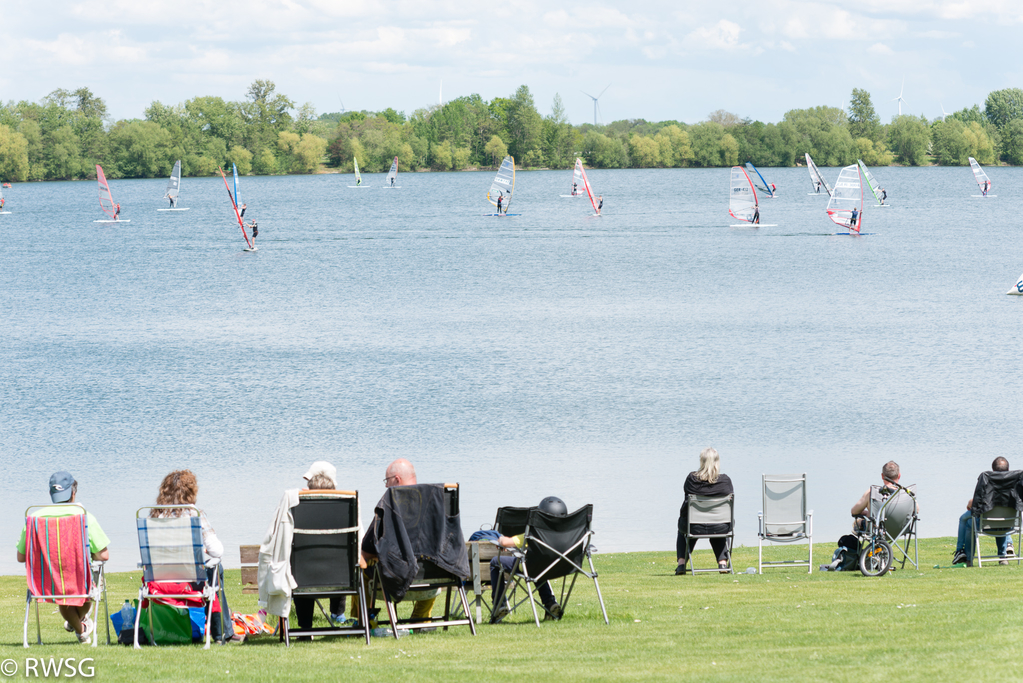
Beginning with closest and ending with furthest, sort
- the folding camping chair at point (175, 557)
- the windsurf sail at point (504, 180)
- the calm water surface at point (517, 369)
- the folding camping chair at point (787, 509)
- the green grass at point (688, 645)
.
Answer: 1. the green grass at point (688, 645)
2. the folding camping chair at point (175, 557)
3. the folding camping chair at point (787, 509)
4. the calm water surface at point (517, 369)
5. the windsurf sail at point (504, 180)

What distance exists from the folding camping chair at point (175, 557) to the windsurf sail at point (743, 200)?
188 ft

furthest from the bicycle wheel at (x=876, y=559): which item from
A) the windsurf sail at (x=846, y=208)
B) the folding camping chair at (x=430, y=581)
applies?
the windsurf sail at (x=846, y=208)

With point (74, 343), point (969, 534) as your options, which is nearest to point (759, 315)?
point (74, 343)

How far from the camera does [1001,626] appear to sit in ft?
20.0

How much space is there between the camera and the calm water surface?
16.5 metres

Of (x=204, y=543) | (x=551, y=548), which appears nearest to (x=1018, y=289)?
(x=551, y=548)

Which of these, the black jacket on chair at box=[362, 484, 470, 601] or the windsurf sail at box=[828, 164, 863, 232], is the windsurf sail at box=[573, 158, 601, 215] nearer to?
the windsurf sail at box=[828, 164, 863, 232]

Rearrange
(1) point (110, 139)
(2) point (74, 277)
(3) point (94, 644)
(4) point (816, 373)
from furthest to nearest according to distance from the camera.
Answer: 1. (1) point (110, 139)
2. (2) point (74, 277)
3. (4) point (816, 373)
4. (3) point (94, 644)

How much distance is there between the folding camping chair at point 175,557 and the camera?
645cm

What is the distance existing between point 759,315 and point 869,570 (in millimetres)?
28120

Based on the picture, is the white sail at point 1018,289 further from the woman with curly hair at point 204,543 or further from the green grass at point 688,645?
the woman with curly hair at point 204,543

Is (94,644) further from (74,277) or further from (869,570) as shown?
(74,277)

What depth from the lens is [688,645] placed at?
6.24 m

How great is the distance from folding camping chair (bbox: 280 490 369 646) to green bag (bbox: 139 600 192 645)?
0.57 m
